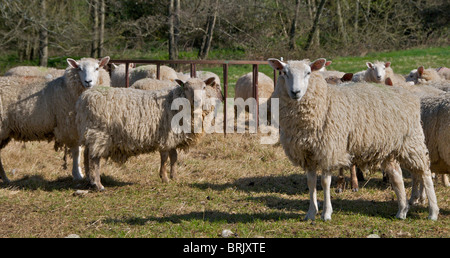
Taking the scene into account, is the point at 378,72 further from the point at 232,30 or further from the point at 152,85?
the point at 232,30

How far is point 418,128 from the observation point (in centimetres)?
511

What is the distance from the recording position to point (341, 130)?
4820 millimetres

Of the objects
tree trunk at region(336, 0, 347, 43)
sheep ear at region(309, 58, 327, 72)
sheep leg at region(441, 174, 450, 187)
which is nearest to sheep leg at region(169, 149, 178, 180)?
sheep ear at region(309, 58, 327, 72)

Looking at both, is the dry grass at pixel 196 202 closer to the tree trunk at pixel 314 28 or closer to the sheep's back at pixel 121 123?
the sheep's back at pixel 121 123

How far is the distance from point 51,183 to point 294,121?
3668 millimetres

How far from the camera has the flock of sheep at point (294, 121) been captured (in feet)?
15.9

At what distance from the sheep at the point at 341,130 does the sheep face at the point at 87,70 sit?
2.81 metres

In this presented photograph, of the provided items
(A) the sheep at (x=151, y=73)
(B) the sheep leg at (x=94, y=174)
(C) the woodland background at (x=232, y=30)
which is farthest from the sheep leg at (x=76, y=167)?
(C) the woodland background at (x=232, y=30)

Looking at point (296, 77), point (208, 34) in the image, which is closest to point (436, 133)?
point (296, 77)

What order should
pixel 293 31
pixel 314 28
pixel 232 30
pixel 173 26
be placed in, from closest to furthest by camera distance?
pixel 173 26 → pixel 293 31 → pixel 232 30 → pixel 314 28

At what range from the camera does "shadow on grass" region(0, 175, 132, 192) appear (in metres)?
6.43

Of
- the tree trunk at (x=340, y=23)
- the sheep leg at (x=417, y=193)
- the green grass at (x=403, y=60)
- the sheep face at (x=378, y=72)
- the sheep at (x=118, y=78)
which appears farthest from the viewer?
the tree trunk at (x=340, y=23)

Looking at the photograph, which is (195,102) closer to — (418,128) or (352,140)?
(352,140)

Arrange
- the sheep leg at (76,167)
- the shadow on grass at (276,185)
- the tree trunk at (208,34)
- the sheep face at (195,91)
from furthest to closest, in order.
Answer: the tree trunk at (208,34), the sheep leg at (76,167), the sheep face at (195,91), the shadow on grass at (276,185)
